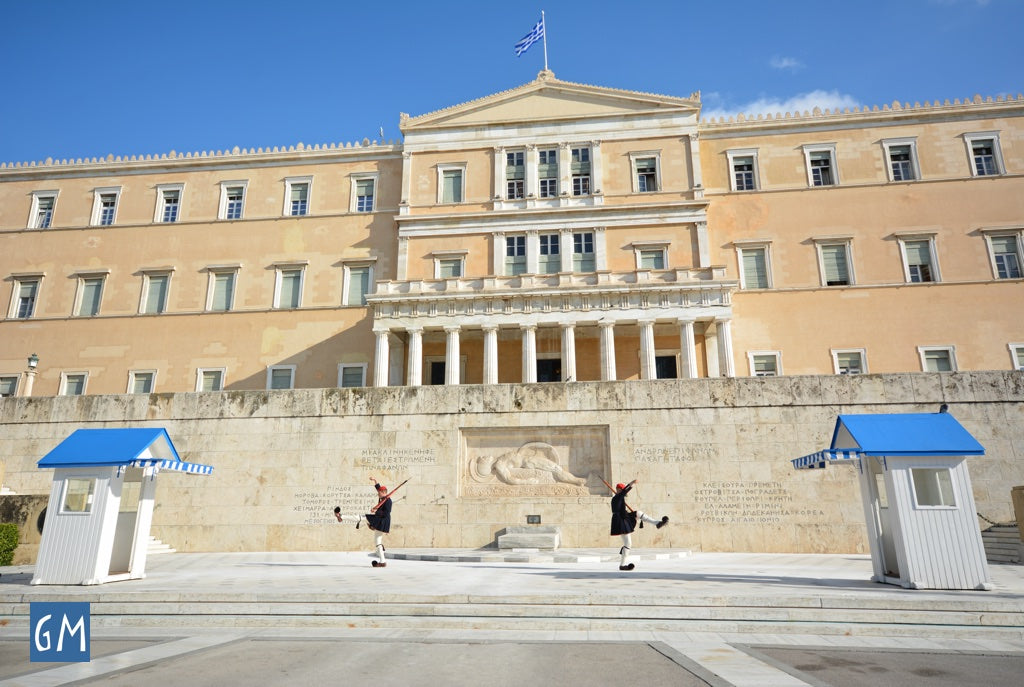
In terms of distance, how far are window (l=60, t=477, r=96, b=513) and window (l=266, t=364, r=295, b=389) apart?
2270 centimetres

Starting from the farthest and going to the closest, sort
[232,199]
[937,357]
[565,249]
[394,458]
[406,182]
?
[232,199]
[406,182]
[565,249]
[937,357]
[394,458]

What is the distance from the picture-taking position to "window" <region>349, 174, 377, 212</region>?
1455 inches

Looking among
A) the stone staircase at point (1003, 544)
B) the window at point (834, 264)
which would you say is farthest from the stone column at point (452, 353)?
the stone staircase at point (1003, 544)

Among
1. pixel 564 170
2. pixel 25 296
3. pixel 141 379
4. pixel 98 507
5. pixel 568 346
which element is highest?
pixel 564 170

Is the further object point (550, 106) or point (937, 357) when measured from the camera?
point (550, 106)

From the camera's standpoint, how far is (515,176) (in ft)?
117

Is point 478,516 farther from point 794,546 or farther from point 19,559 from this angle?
point 19,559

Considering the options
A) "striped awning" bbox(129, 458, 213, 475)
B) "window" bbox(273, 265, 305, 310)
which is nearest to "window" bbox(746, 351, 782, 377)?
"window" bbox(273, 265, 305, 310)

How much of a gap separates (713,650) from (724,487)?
35.9 feet

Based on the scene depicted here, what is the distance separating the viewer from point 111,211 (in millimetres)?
38406

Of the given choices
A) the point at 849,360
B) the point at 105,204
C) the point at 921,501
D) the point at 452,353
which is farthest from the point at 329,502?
the point at 105,204

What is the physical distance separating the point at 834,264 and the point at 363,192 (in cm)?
2662

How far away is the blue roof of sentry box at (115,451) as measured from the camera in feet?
37.9

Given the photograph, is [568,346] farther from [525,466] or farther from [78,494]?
[78,494]
